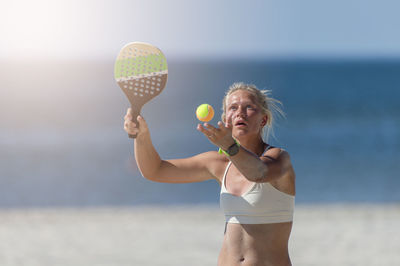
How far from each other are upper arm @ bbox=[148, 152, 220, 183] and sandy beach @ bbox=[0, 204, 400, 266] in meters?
5.50

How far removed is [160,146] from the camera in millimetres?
29875

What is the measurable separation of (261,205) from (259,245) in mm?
263

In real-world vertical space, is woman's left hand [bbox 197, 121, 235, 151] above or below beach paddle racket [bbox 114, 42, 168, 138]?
below

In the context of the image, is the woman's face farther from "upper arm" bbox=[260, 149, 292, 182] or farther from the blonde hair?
"upper arm" bbox=[260, 149, 292, 182]

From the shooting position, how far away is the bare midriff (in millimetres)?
4094

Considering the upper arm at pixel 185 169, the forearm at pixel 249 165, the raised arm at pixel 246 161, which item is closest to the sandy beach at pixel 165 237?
the upper arm at pixel 185 169

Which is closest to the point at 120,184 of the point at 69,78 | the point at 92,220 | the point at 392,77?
the point at 92,220

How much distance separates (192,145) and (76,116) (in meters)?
15.9

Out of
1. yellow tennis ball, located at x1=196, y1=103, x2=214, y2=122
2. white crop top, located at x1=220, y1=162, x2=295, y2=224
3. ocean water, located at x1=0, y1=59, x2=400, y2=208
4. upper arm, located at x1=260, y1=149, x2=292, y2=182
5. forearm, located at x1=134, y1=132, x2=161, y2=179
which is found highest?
yellow tennis ball, located at x1=196, y1=103, x2=214, y2=122

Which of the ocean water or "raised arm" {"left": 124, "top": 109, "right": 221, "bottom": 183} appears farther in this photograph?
the ocean water

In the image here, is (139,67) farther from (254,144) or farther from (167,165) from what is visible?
(254,144)

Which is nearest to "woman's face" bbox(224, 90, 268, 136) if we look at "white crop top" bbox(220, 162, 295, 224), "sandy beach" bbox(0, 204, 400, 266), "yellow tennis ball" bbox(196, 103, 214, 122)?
"yellow tennis ball" bbox(196, 103, 214, 122)

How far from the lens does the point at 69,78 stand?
93.1 metres

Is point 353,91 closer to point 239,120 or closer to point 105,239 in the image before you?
point 105,239
